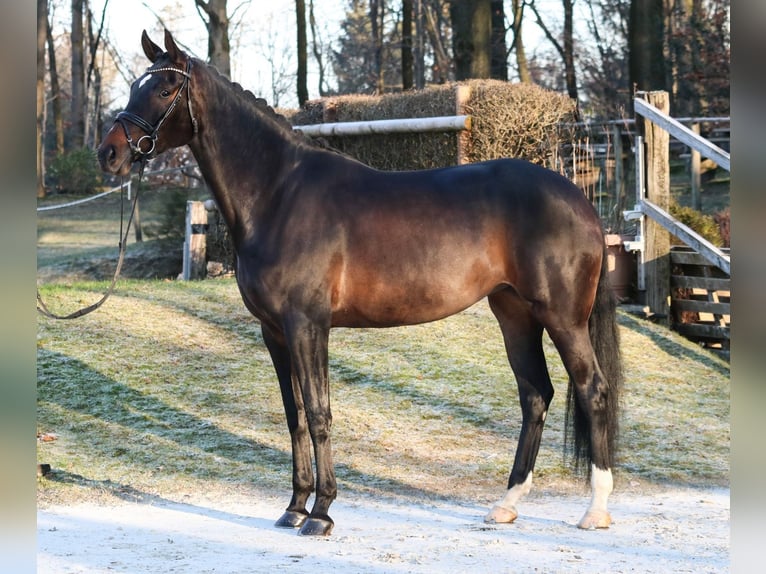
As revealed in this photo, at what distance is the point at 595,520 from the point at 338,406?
→ 2.86m

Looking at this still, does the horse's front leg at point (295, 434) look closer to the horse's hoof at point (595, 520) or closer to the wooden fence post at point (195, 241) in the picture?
the horse's hoof at point (595, 520)

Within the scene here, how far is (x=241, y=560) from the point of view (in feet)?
13.5

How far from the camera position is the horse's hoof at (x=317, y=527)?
4.53 m

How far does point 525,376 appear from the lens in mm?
5020

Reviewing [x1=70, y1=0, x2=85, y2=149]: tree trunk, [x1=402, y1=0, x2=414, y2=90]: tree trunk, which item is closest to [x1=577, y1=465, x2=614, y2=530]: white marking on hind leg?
[x1=402, y1=0, x2=414, y2=90]: tree trunk

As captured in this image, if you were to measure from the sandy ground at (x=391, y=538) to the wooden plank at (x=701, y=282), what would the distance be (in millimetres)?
3501

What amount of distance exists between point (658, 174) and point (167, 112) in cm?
590

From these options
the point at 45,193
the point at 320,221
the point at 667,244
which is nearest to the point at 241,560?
the point at 320,221

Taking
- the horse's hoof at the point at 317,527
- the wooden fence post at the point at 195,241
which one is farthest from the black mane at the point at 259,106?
the wooden fence post at the point at 195,241

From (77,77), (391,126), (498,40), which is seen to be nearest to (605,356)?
(391,126)

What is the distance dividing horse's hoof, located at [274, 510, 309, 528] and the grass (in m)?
0.84

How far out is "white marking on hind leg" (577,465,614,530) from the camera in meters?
4.63
